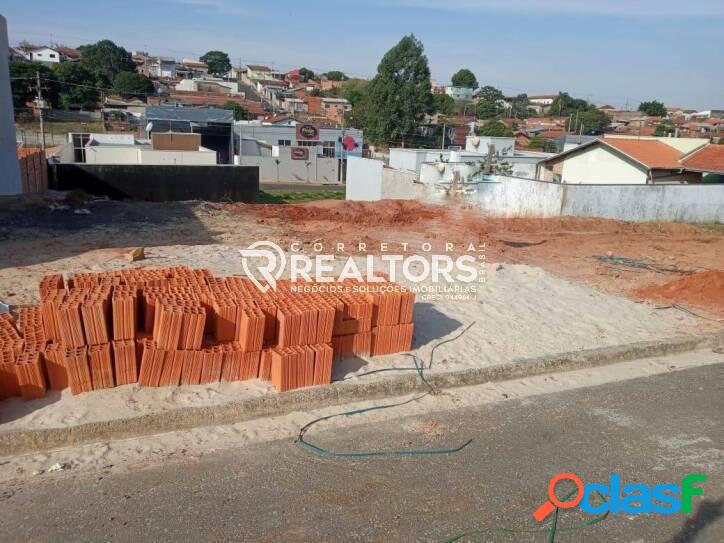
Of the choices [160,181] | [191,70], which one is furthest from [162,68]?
[160,181]

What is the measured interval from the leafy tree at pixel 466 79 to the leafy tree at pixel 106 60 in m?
58.8

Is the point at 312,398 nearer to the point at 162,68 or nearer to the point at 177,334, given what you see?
the point at 177,334

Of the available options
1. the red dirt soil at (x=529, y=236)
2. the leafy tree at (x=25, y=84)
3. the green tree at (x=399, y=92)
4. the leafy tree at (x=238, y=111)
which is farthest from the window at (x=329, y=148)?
the red dirt soil at (x=529, y=236)

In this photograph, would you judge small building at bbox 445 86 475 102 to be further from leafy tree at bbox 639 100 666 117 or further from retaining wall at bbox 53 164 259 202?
retaining wall at bbox 53 164 259 202

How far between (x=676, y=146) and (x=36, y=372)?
31165 mm

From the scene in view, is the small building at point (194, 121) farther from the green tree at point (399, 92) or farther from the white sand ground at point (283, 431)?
the white sand ground at point (283, 431)

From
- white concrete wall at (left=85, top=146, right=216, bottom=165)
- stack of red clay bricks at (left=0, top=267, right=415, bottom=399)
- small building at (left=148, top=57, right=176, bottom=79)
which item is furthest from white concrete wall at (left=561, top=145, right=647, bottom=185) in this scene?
small building at (left=148, top=57, right=176, bottom=79)

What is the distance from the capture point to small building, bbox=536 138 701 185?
24.8 meters

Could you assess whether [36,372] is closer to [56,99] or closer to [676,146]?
[676,146]

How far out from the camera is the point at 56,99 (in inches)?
2222

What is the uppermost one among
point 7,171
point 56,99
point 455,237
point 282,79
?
point 282,79

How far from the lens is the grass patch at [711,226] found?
20281 millimetres

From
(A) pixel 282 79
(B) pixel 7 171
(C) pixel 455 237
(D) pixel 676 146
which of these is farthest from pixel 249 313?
(A) pixel 282 79

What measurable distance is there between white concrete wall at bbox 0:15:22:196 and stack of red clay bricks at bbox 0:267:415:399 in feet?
42.9
